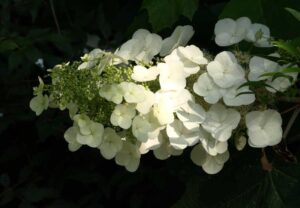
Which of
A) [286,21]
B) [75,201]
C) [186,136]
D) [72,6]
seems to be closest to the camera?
[186,136]

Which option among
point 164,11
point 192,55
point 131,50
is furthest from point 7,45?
point 192,55

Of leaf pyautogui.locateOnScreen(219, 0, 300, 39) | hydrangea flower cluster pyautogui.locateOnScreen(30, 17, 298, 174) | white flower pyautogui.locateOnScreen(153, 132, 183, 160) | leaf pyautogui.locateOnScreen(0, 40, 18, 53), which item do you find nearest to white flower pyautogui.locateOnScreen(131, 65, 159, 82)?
hydrangea flower cluster pyautogui.locateOnScreen(30, 17, 298, 174)

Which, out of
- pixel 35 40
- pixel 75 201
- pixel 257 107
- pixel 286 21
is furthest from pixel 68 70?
pixel 75 201

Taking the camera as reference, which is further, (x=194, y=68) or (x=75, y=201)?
(x=75, y=201)

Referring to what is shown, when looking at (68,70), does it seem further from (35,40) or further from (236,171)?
(35,40)

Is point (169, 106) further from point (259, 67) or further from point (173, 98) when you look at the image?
point (259, 67)

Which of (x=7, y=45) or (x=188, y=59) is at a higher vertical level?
(x=188, y=59)
